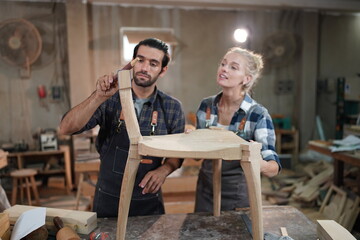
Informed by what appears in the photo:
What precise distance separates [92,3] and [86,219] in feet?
16.6

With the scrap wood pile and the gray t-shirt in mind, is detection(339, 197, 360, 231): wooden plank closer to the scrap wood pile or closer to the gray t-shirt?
A: the scrap wood pile

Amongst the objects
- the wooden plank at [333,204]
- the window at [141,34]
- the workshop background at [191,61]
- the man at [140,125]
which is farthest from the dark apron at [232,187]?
the window at [141,34]

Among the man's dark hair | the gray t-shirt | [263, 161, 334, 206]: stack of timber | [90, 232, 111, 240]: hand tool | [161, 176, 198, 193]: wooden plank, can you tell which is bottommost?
[263, 161, 334, 206]: stack of timber

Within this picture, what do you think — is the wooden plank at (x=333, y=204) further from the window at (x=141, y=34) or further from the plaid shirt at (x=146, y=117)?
the window at (x=141, y=34)

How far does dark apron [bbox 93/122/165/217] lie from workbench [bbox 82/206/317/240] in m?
0.23

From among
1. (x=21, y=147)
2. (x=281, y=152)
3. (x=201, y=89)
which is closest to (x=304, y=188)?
(x=281, y=152)

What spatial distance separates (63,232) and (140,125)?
781mm

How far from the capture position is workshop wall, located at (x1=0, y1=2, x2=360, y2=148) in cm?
562

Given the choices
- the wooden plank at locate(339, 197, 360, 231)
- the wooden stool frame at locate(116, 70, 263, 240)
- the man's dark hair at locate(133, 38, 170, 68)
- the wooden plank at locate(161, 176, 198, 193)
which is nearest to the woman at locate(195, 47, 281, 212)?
the man's dark hair at locate(133, 38, 170, 68)

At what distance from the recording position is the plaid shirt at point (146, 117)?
76.5 inches

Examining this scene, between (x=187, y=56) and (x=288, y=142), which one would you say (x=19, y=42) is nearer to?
(x=187, y=56)

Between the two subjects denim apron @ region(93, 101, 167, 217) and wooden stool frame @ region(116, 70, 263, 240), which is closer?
wooden stool frame @ region(116, 70, 263, 240)

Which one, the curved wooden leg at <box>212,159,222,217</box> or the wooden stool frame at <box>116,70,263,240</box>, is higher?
the wooden stool frame at <box>116,70,263,240</box>

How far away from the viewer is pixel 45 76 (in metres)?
5.70
